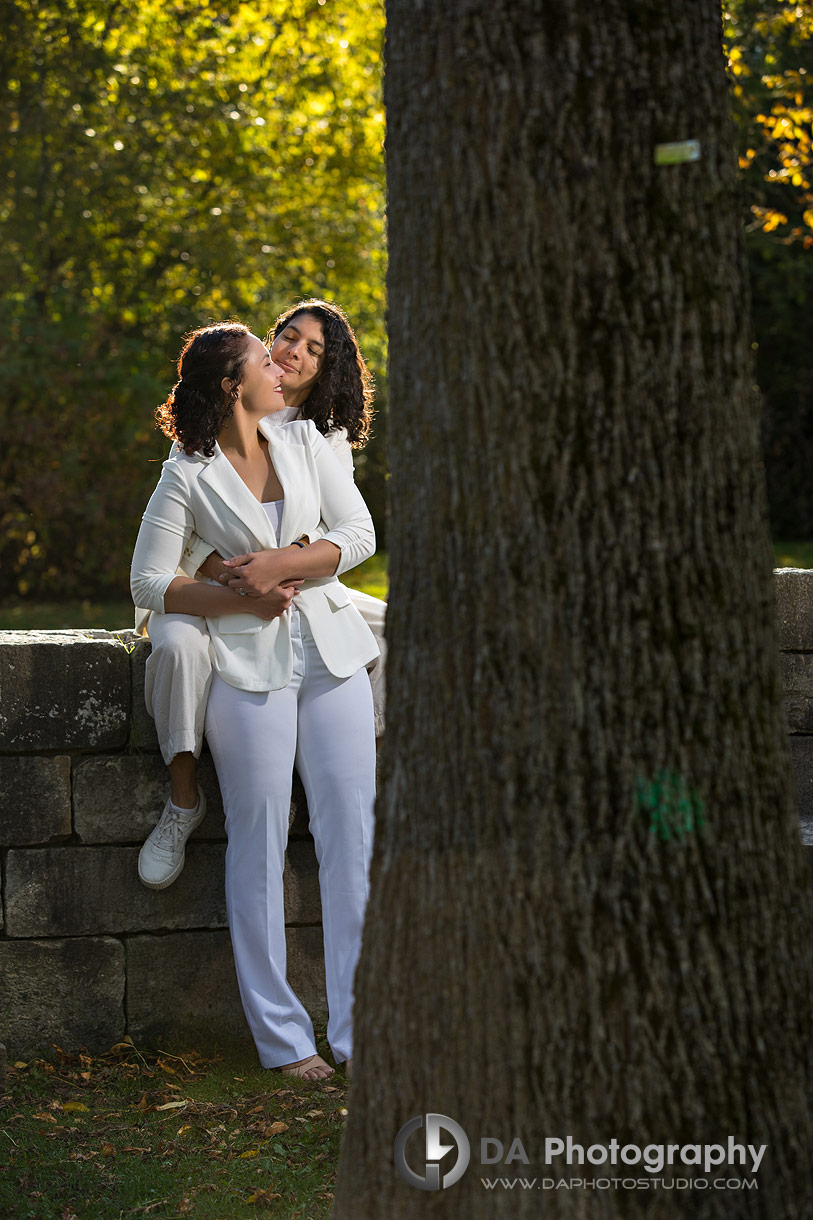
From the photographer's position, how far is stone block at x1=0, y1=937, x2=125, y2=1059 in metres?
4.11

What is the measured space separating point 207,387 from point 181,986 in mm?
1880

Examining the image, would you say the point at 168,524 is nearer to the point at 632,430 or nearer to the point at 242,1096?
the point at 242,1096

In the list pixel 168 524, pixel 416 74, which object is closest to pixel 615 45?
pixel 416 74

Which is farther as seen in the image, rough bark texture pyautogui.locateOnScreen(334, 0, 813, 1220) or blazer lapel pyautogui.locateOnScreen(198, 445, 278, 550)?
blazer lapel pyautogui.locateOnScreen(198, 445, 278, 550)

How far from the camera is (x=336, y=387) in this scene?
176 inches

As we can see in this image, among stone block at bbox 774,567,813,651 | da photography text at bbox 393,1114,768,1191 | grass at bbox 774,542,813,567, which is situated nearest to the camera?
da photography text at bbox 393,1114,768,1191

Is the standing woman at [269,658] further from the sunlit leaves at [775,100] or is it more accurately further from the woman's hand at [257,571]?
the sunlit leaves at [775,100]

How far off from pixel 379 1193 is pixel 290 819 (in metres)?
2.07

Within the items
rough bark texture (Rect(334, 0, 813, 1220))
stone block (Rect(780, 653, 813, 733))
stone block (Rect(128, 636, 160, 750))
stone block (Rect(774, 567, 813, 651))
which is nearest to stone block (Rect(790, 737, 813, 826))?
stone block (Rect(780, 653, 813, 733))

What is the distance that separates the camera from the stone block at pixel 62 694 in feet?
13.4

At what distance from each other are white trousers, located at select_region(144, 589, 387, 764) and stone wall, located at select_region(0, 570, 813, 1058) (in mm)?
187

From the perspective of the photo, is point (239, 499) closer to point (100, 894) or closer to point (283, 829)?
point (283, 829)

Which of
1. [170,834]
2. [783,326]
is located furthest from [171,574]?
[783,326]

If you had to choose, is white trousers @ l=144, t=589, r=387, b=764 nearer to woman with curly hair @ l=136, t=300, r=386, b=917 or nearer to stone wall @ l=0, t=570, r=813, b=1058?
woman with curly hair @ l=136, t=300, r=386, b=917
